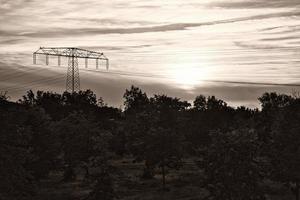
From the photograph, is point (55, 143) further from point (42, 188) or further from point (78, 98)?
point (78, 98)

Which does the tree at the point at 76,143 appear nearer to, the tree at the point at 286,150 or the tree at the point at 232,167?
the tree at the point at 286,150

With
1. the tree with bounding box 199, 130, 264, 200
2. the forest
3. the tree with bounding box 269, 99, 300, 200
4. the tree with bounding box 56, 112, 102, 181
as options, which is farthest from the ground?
the tree with bounding box 199, 130, 264, 200

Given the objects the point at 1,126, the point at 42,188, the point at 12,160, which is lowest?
the point at 42,188

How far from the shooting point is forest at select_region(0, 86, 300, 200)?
119 feet

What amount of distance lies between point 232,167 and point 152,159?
96.9 feet

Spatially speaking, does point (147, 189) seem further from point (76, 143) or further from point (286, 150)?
point (286, 150)

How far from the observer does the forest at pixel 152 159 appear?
119 ft

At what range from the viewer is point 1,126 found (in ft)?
120

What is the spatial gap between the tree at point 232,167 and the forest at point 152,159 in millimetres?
75

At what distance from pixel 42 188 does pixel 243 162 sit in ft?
120

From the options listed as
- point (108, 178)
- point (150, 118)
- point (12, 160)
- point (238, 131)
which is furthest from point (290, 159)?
point (150, 118)

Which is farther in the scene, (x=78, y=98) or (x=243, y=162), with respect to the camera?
(x=78, y=98)

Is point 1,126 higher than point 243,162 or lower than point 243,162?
higher

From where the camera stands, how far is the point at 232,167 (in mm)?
36156
